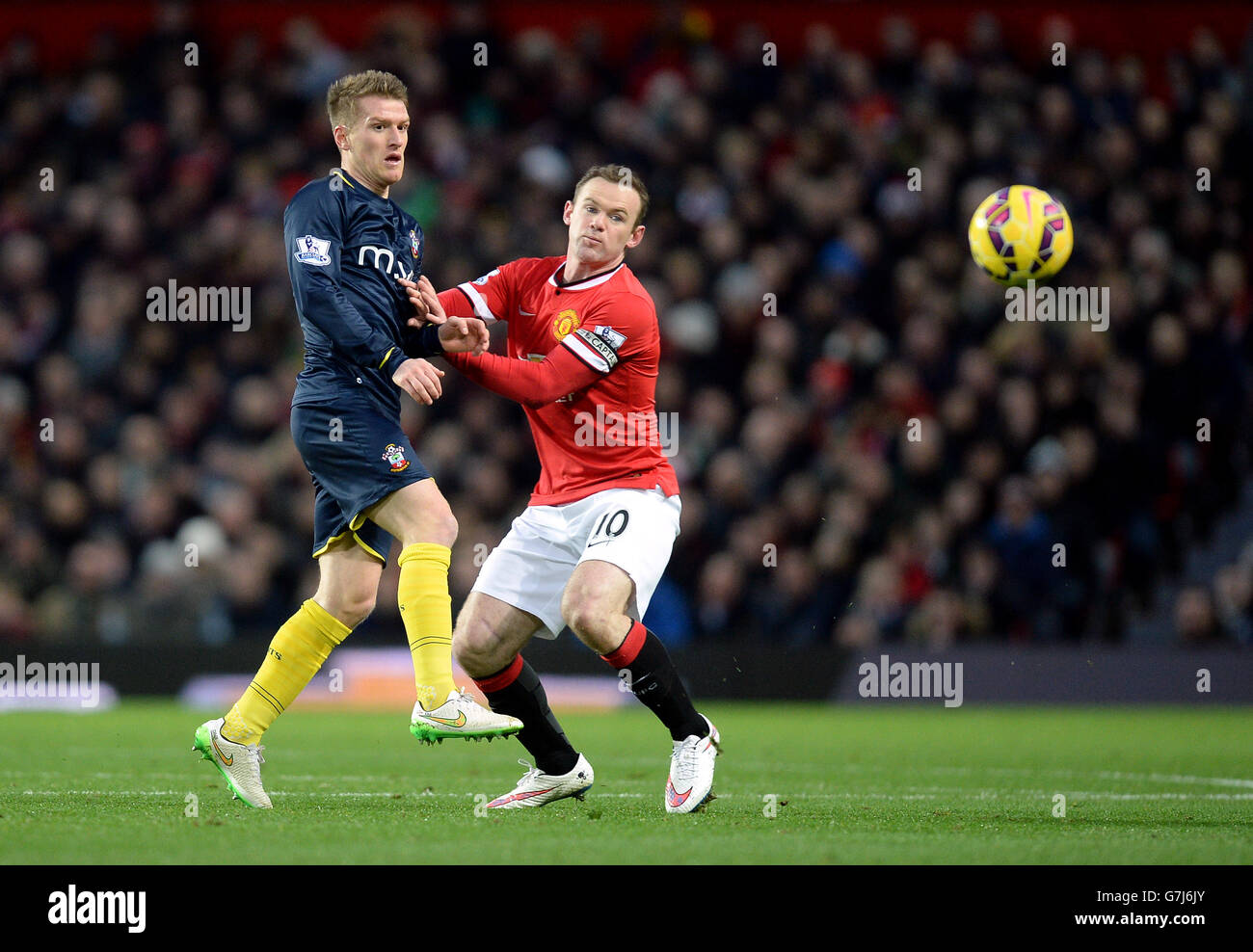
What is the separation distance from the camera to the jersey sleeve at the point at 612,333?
6418 millimetres

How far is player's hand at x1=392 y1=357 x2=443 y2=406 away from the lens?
5.80m

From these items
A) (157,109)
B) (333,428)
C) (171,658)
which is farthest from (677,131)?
(333,428)

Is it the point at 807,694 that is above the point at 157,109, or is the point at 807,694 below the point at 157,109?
below

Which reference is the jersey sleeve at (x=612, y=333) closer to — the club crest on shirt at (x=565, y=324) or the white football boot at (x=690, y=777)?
the club crest on shirt at (x=565, y=324)

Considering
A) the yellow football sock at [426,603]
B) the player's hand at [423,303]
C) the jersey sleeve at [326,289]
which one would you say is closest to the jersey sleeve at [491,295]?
the player's hand at [423,303]

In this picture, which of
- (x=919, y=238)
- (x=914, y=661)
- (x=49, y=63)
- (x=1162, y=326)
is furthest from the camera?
(x=49, y=63)

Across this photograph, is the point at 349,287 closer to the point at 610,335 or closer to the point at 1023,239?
the point at 610,335

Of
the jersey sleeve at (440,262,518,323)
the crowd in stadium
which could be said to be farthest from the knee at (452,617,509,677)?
the crowd in stadium

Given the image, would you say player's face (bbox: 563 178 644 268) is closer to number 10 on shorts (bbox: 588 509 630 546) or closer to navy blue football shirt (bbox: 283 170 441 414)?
navy blue football shirt (bbox: 283 170 441 414)

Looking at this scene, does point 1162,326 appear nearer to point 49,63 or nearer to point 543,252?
point 543,252

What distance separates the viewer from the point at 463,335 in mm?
6184

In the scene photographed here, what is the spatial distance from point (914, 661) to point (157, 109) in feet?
29.9

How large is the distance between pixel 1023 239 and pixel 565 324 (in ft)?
11.1

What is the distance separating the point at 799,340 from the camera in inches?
551
